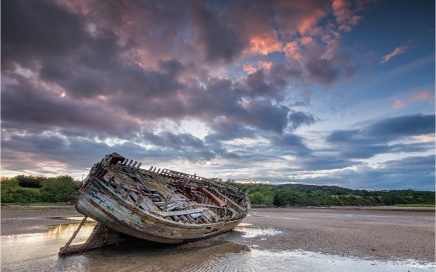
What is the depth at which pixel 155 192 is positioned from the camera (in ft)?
45.3

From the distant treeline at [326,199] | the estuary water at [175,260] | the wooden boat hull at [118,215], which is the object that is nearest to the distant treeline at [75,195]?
the distant treeline at [326,199]

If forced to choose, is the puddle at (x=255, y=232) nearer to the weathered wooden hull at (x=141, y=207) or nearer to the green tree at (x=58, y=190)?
the weathered wooden hull at (x=141, y=207)

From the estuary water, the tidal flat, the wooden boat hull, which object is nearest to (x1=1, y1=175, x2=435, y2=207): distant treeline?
the tidal flat

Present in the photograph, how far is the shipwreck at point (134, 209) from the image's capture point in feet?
32.8

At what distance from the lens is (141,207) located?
11.1 m

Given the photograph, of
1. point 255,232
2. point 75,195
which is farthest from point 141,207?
point 75,195

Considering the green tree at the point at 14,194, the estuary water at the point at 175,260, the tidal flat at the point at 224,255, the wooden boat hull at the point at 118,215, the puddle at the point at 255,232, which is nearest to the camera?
the estuary water at the point at 175,260

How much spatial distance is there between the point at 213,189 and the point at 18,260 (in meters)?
14.1

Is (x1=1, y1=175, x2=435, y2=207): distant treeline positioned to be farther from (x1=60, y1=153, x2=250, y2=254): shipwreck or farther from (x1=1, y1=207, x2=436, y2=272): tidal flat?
(x1=60, y1=153, x2=250, y2=254): shipwreck

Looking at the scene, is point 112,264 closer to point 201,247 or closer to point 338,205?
point 201,247

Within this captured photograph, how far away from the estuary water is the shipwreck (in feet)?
2.12

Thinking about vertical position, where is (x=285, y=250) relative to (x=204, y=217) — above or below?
below

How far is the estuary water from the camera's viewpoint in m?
9.44

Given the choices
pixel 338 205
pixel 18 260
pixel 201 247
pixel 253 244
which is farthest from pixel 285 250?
pixel 338 205
